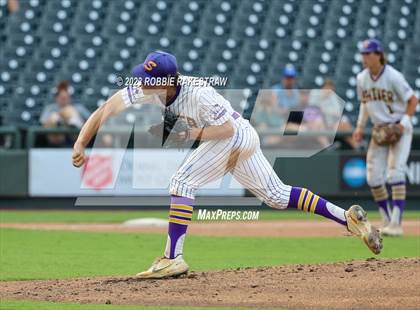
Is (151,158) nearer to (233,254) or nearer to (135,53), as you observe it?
(135,53)

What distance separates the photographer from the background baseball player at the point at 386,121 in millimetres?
10883

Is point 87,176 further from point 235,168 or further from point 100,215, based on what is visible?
point 235,168

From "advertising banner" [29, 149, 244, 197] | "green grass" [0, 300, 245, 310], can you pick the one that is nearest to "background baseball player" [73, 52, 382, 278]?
"green grass" [0, 300, 245, 310]

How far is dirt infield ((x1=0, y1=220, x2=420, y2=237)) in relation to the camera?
38.1ft

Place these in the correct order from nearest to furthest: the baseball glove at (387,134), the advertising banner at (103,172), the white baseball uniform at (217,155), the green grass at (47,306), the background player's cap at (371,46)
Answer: the green grass at (47,306), the white baseball uniform at (217,155), the background player's cap at (371,46), the baseball glove at (387,134), the advertising banner at (103,172)

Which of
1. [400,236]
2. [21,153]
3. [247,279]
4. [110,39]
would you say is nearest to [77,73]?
[110,39]

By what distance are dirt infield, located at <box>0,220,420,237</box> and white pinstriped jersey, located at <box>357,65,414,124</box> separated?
1.58m

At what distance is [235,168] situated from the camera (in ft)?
23.3

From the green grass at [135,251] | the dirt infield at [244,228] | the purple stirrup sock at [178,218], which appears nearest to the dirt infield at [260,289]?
the purple stirrup sock at [178,218]

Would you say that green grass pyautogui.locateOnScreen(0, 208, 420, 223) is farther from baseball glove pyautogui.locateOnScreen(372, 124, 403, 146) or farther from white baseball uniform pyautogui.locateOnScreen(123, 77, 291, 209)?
white baseball uniform pyautogui.locateOnScreen(123, 77, 291, 209)

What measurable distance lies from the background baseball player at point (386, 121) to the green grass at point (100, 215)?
2.86m

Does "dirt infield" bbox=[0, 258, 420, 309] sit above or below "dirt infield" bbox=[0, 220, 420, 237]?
above

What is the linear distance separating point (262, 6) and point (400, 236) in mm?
9259

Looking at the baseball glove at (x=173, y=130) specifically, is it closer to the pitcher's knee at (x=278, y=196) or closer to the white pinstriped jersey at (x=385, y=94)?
the pitcher's knee at (x=278, y=196)
